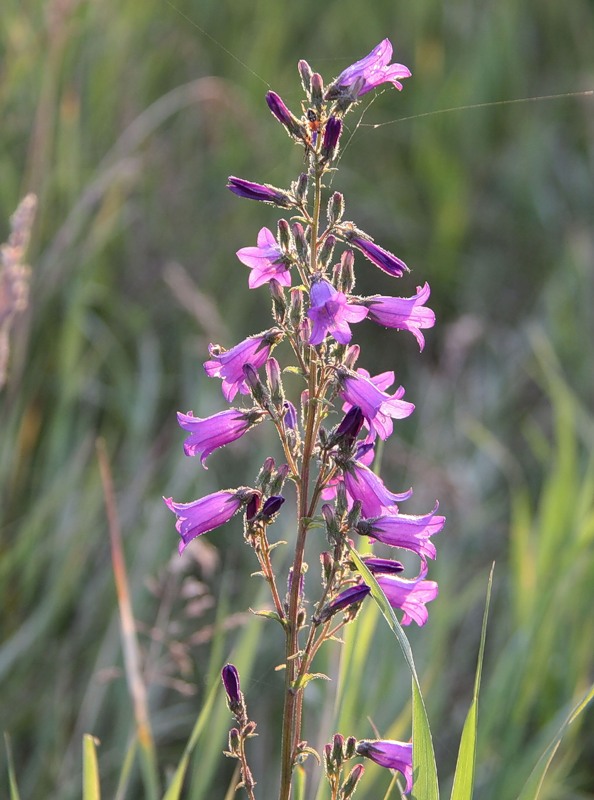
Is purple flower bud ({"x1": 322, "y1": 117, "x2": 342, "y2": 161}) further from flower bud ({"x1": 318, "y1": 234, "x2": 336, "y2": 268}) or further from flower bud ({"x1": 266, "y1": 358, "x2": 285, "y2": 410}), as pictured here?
flower bud ({"x1": 266, "y1": 358, "x2": 285, "y2": 410})

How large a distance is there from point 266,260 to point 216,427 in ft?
0.87

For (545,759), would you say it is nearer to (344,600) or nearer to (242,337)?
(344,600)

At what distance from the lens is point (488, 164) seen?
197 inches

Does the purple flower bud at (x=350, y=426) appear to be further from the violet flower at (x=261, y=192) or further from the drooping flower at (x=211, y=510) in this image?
the violet flower at (x=261, y=192)

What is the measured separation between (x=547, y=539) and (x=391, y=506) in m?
1.58

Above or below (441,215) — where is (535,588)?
below

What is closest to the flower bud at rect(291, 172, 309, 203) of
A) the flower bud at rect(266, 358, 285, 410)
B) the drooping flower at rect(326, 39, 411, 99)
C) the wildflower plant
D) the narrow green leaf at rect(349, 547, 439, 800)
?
the wildflower plant

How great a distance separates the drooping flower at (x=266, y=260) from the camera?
1384 millimetres

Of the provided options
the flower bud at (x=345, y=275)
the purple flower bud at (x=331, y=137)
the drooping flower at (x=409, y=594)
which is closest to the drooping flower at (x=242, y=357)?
the flower bud at (x=345, y=275)

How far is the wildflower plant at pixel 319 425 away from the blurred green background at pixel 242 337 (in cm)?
31

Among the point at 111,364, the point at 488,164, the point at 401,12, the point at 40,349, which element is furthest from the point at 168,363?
the point at 401,12

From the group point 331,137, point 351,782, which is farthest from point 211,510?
point 331,137

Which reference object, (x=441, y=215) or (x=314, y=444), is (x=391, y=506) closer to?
(x=314, y=444)

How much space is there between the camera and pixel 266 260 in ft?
4.57
